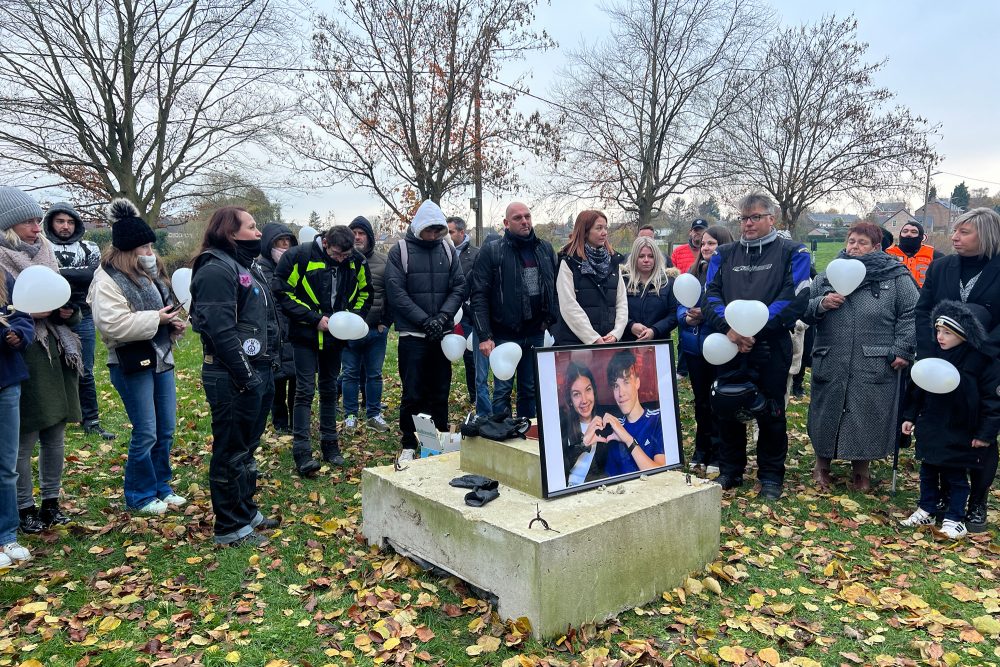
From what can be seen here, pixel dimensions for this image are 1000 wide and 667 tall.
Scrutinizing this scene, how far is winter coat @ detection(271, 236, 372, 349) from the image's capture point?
550 cm

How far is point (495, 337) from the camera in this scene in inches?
235

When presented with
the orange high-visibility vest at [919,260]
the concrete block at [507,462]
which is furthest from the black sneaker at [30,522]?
the orange high-visibility vest at [919,260]

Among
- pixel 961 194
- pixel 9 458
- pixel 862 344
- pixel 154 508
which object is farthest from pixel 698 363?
pixel 961 194

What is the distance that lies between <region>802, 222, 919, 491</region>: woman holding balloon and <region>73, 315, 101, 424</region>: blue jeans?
6.72 metres

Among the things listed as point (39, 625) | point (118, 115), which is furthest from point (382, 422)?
point (118, 115)

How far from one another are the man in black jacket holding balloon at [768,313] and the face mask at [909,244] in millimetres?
3977

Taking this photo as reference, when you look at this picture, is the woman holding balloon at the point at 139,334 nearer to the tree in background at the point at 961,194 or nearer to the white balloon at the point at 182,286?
the white balloon at the point at 182,286

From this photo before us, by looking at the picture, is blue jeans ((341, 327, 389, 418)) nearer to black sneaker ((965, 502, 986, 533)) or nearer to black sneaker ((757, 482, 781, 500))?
black sneaker ((757, 482, 781, 500))

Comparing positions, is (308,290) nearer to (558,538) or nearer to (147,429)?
(147,429)

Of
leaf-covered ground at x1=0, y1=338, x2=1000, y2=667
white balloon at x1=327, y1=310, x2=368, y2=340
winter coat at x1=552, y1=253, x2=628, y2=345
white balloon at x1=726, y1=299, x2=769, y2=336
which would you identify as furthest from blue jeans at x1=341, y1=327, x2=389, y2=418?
white balloon at x1=726, y1=299, x2=769, y2=336

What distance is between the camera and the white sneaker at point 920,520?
4.71 metres

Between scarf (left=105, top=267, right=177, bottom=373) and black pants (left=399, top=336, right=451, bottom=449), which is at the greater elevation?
scarf (left=105, top=267, right=177, bottom=373)

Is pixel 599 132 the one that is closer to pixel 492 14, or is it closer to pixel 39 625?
pixel 492 14

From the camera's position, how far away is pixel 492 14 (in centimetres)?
1284
